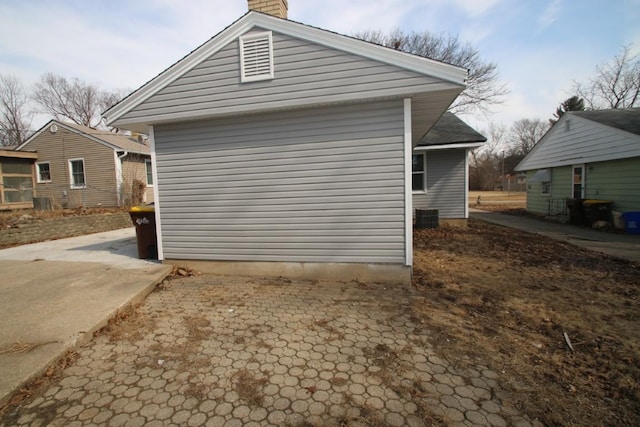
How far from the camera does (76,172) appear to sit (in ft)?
50.7

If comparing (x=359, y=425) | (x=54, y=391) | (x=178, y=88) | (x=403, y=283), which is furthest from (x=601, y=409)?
(x=178, y=88)

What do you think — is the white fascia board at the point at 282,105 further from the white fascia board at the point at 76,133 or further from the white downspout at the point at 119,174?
the white fascia board at the point at 76,133

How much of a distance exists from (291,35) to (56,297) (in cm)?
527

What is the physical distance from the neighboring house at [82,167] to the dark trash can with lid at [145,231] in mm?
10374

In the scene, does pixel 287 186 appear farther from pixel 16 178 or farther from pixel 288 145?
pixel 16 178

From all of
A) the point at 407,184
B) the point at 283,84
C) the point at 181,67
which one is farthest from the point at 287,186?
the point at 181,67

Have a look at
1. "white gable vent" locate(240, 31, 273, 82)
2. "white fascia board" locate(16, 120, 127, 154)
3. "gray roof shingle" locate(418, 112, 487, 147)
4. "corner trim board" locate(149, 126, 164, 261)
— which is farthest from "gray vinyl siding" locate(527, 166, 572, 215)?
"white fascia board" locate(16, 120, 127, 154)

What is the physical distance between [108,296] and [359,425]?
390cm

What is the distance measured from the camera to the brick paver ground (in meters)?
2.13

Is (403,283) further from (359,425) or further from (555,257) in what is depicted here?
(555,257)

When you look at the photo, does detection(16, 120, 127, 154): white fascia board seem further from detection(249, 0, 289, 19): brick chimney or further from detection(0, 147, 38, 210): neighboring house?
detection(249, 0, 289, 19): brick chimney

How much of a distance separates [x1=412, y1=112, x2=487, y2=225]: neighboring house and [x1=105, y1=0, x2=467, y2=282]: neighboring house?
575 centimetres

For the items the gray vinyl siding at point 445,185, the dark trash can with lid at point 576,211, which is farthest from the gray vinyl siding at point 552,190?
the gray vinyl siding at point 445,185

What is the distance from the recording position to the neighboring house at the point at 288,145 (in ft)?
15.0
